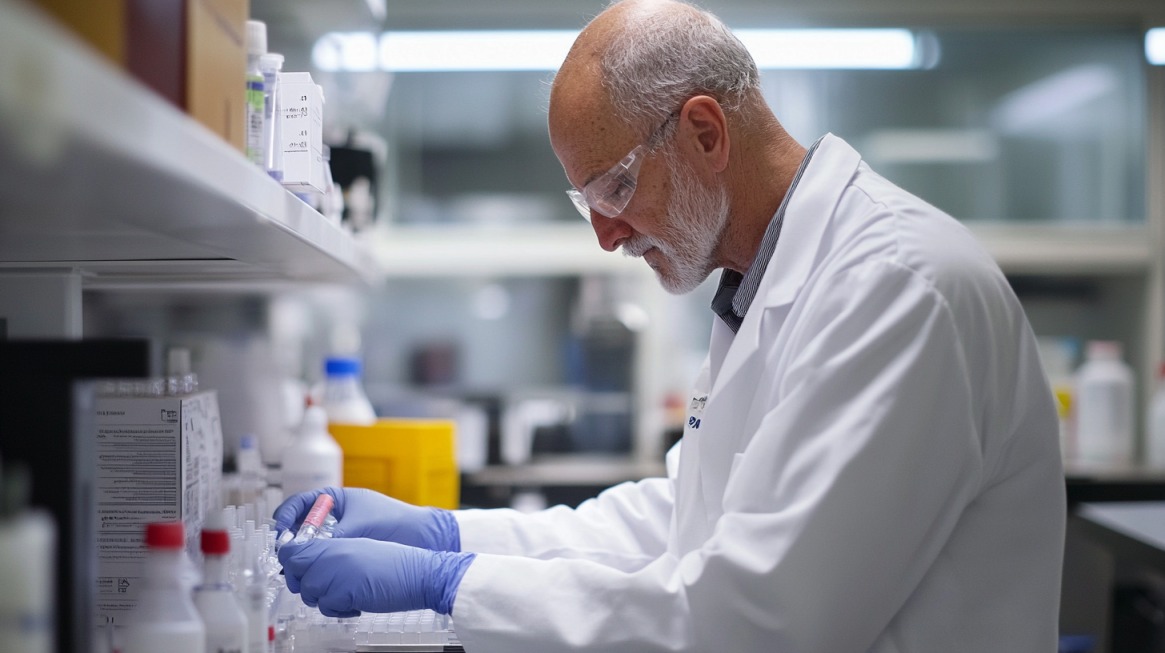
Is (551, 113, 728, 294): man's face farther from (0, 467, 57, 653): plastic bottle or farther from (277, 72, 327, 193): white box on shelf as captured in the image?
(0, 467, 57, 653): plastic bottle

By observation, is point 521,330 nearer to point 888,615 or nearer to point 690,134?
point 690,134

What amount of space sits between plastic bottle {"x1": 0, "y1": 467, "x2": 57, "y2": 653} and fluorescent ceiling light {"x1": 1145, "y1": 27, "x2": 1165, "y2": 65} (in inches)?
142

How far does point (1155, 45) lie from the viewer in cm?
312

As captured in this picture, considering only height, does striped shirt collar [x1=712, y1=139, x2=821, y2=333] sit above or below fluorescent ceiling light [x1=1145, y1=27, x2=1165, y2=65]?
below

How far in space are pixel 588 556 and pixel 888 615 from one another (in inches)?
20.1

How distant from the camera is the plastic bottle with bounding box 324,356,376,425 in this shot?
172cm

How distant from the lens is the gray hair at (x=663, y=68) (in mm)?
1204

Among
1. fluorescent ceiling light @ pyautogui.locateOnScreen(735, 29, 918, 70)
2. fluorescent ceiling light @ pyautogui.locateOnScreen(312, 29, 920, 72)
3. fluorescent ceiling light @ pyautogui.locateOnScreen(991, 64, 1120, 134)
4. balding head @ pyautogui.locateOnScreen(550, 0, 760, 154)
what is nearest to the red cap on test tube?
balding head @ pyautogui.locateOnScreen(550, 0, 760, 154)

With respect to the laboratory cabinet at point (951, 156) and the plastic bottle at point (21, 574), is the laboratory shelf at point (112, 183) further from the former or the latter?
the laboratory cabinet at point (951, 156)

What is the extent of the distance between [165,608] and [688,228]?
84 centimetres

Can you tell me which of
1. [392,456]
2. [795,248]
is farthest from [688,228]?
[392,456]

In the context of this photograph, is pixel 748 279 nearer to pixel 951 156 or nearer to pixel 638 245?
pixel 638 245

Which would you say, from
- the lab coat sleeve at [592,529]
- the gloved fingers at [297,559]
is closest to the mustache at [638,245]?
the lab coat sleeve at [592,529]

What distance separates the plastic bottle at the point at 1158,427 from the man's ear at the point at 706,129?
2.32 meters
